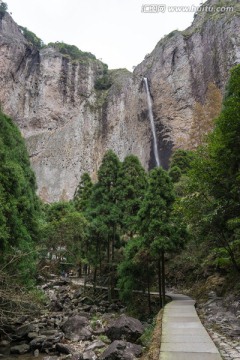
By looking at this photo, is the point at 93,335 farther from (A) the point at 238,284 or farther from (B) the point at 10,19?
(B) the point at 10,19

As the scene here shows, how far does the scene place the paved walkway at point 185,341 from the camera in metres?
5.39

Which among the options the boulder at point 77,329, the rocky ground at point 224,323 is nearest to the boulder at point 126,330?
the boulder at point 77,329

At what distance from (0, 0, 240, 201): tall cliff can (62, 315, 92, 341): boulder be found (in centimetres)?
3740

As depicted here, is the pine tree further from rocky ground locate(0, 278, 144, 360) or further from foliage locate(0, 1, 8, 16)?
foliage locate(0, 1, 8, 16)

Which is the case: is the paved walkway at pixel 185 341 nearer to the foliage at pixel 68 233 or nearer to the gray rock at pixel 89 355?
the gray rock at pixel 89 355

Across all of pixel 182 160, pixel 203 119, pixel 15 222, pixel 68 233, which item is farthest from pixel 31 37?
pixel 15 222

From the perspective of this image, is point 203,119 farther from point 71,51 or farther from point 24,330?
point 71,51

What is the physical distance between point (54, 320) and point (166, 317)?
895 cm

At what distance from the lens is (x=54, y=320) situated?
1627 centimetres

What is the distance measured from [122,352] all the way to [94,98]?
6193 cm

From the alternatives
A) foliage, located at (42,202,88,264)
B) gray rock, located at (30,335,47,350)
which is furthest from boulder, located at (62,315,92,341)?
foliage, located at (42,202,88,264)

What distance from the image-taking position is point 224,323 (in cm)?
819

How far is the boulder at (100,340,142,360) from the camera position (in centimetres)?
853

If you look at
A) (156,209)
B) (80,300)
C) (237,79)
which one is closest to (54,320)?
(80,300)
